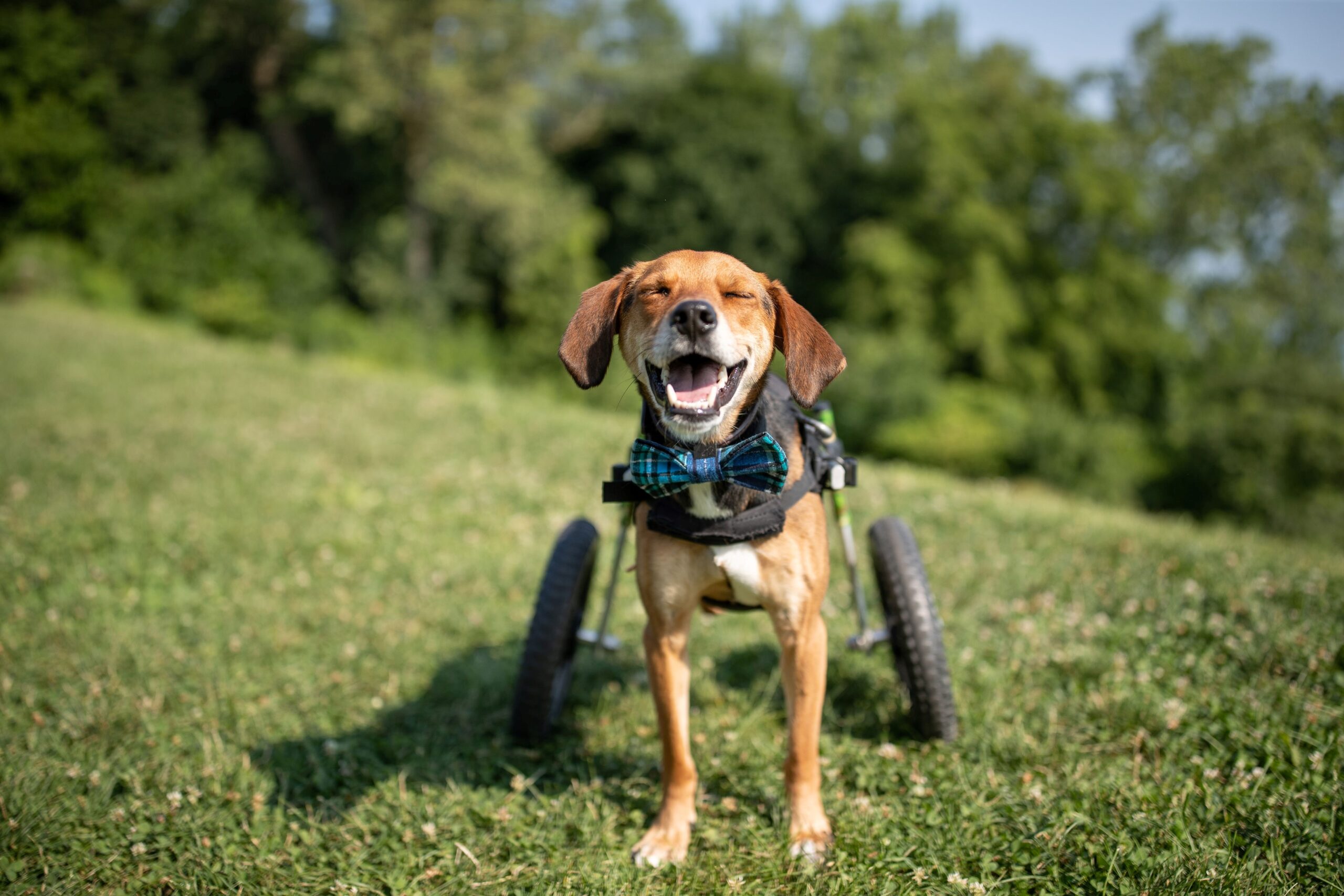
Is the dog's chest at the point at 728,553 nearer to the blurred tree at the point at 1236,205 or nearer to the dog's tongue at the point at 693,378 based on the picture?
the dog's tongue at the point at 693,378

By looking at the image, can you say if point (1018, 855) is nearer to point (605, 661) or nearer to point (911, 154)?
point (605, 661)

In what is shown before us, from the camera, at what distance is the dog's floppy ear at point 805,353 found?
10.2 feet

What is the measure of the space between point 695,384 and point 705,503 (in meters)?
0.46

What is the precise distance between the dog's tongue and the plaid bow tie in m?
0.23

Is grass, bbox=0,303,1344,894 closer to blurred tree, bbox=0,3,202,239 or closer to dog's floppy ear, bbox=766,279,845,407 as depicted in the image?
dog's floppy ear, bbox=766,279,845,407

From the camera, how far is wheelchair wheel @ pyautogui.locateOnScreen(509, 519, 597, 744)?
383cm

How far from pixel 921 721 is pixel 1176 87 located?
38891 mm

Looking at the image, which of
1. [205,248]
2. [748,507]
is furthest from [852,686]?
[205,248]

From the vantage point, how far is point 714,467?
2986 mm

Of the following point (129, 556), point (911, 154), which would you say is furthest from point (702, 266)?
point (911, 154)

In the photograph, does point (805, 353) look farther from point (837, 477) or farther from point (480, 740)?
point (480, 740)

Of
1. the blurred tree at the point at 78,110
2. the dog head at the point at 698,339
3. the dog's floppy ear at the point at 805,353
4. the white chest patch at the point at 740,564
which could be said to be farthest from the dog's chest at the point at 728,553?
the blurred tree at the point at 78,110

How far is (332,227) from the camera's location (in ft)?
120

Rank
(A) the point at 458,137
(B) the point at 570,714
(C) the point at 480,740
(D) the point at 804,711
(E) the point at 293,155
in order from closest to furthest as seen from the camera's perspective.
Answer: (D) the point at 804,711 → (C) the point at 480,740 → (B) the point at 570,714 → (A) the point at 458,137 → (E) the point at 293,155
